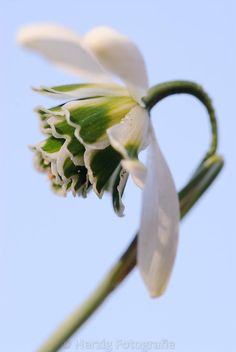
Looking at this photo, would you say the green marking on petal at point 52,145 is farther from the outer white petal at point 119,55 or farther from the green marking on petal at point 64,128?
the outer white petal at point 119,55

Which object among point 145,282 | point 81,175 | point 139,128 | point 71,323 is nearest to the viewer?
point 71,323

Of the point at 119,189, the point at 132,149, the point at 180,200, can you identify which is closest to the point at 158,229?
the point at 180,200

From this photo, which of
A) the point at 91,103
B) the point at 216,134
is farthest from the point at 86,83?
the point at 216,134

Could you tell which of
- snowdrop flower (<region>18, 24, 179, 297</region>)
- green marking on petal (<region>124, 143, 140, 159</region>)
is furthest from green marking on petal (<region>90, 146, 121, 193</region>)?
green marking on petal (<region>124, 143, 140, 159</region>)

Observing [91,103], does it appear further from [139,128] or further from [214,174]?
[214,174]

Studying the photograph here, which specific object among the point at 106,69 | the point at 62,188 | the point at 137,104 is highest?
the point at 106,69

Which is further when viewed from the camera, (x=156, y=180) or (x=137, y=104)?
(x=137, y=104)

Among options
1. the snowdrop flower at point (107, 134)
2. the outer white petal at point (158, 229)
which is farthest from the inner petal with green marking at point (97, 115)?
the outer white petal at point (158, 229)
